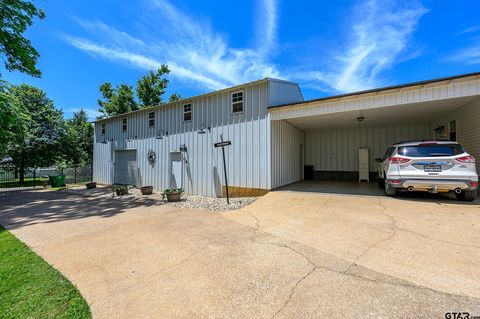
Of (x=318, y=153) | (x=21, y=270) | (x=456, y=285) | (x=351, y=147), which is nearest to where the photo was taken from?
(x=456, y=285)

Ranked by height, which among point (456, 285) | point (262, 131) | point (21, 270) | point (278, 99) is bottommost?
point (21, 270)

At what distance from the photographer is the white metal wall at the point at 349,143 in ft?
35.4

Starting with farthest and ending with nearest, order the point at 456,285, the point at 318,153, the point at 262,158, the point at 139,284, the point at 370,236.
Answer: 1. the point at 318,153
2. the point at 262,158
3. the point at 370,236
4. the point at 139,284
5. the point at 456,285

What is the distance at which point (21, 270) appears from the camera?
3232mm

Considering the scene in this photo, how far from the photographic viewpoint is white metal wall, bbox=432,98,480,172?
6.26 metres

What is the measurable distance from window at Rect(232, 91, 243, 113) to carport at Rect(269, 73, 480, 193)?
62.7 inches

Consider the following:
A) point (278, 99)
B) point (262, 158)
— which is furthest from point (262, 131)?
point (278, 99)

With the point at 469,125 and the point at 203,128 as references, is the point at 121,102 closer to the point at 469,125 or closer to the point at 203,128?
the point at 203,128

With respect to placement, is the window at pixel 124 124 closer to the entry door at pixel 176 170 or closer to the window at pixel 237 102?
the entry door at pixel 176 170

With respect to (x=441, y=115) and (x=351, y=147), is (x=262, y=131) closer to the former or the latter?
(x=351, y=147)

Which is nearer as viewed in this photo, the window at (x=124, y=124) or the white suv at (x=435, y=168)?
the white suv at (x=435, y=168)

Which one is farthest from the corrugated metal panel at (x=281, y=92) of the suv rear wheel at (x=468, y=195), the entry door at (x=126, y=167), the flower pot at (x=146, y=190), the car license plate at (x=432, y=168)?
the entry door at (x=126, y=167)

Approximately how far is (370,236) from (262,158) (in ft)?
16.4

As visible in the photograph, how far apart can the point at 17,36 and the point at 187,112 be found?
353 inches
